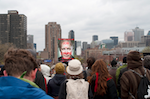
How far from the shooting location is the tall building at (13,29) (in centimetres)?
9131

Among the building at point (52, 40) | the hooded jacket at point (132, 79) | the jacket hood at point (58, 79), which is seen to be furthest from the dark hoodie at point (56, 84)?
the building at point (52, 40)

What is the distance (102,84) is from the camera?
339 centimetres

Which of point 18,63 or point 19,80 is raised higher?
point 18,63

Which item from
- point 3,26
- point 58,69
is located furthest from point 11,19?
point 58,69

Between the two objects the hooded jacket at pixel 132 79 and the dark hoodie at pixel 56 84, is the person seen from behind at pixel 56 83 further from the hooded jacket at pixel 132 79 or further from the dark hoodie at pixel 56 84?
the hooded jacket at pixel 132 79

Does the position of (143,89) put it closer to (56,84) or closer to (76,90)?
(76,90)

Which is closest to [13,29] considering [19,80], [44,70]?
[44,70]

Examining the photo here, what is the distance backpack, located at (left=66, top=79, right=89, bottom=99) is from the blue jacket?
167 centimetres

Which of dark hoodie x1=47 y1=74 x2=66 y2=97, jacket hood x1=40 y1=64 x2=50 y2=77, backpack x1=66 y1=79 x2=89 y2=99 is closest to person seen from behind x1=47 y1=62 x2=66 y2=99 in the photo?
dark hoodie x1=47 y1=74 x2=66 y2=97

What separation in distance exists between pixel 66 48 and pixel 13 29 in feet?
269

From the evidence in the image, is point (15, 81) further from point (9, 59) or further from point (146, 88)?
point (146, 88)

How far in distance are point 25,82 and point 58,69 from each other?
308cm

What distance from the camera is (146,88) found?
10.5 feet

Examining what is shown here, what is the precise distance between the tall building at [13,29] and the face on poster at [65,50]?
248 ft
